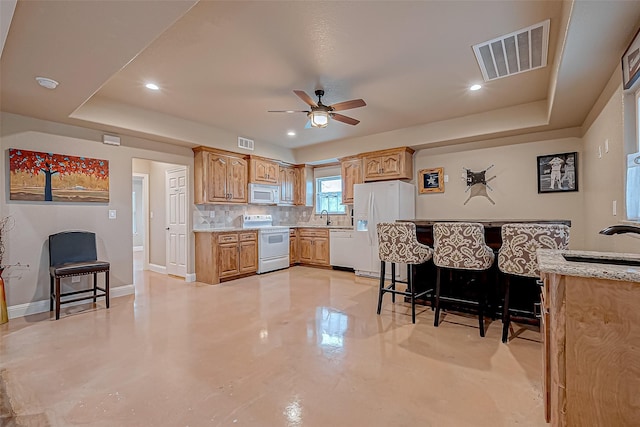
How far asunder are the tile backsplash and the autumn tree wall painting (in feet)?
4.99

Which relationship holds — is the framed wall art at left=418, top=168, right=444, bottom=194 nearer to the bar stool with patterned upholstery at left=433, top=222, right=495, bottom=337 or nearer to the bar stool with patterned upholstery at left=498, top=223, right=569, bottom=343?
the bar stool with patterned upholstery at left=433, top=222, right=495, bottom=337

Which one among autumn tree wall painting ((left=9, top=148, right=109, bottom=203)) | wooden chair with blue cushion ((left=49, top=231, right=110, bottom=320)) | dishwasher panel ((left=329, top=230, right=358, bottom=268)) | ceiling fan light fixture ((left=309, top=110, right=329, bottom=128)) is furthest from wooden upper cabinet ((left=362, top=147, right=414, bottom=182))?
wooden chair with blue cushion ((left=49, top=231, right=110, bottom=320))

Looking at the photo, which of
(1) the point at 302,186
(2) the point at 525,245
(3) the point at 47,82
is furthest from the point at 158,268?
(2) the point at 525,245

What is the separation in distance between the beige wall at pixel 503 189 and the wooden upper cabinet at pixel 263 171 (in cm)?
290

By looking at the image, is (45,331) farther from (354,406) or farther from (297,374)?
(354,406)

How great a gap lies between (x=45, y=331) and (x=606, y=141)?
5.85 metres

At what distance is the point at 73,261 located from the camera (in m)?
3.67

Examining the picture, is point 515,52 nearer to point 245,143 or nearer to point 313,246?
point 245,143

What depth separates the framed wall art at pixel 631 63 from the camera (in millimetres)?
1832

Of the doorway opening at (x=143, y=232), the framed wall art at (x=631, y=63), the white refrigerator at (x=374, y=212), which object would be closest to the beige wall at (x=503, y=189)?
the white refrigerator at (x=374, y=212)

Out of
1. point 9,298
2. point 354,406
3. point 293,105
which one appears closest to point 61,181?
point 9,298

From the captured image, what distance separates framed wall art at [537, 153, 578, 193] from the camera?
3984 millimetres

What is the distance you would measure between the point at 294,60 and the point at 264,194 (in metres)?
3.56

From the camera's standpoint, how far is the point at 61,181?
3.72 meters
